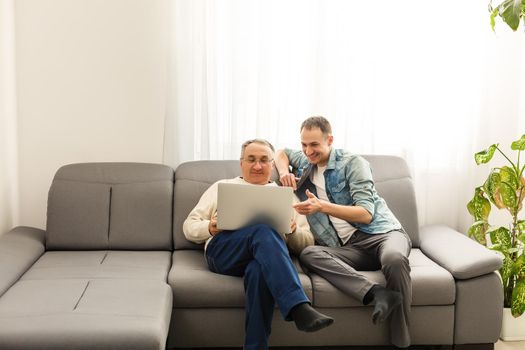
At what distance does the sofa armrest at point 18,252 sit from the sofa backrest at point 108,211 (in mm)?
103

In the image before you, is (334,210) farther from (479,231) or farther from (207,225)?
(479,231)

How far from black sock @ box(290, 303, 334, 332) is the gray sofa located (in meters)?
0.26

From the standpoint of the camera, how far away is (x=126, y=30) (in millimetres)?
3986

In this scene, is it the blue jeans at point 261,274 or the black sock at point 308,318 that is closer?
the black sock at point 308,318

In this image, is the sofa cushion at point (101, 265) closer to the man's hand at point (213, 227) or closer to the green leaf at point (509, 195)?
the man's hand at point (213, 227)

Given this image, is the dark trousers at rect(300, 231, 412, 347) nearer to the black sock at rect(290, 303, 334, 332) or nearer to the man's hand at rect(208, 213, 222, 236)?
the black sock at rect(290, 303, 334, 332)

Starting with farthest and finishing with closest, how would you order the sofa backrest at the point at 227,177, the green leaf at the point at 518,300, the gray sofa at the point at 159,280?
the sofa backrest at the point at 227,177 < the green leaf at the point at 518,300 < the gray sofa at the point at 159,280

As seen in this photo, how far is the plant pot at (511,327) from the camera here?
11.4 feet

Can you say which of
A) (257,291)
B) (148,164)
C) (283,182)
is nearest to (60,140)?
(148,164)

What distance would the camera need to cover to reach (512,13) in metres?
3.17

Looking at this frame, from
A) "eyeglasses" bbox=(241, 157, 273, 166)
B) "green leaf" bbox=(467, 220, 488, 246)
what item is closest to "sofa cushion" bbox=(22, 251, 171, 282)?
"eyeglasses" bbox=(241, 157, 273, 166)

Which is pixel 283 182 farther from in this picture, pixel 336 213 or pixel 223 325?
pixel 223 325

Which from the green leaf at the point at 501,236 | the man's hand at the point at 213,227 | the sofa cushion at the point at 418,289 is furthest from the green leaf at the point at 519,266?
the man's hand at the point at 213,227

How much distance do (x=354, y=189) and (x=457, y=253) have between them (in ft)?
2.01
